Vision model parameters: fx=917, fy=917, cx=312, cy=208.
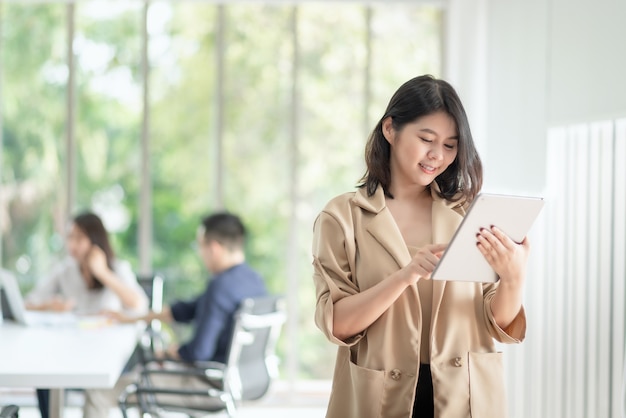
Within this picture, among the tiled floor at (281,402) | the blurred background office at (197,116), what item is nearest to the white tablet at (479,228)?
the blurred background office at (197,116)

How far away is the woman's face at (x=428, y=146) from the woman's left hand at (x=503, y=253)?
0.61 ft

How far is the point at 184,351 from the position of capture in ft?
13.7

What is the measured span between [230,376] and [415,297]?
7.52ft

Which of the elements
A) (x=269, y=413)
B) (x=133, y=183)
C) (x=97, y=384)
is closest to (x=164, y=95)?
(x=133, y=183)

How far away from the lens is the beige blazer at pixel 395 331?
187 cm

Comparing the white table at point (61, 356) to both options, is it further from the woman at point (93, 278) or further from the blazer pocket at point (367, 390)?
the blazer pocket at point (367, 390)

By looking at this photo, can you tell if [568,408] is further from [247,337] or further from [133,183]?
[133,183]

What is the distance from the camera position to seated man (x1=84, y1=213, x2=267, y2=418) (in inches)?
163

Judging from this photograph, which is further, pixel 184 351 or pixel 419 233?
pixel 184 351

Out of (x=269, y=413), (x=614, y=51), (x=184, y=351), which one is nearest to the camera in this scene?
(x=614, y=51)

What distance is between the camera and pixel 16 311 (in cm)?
438

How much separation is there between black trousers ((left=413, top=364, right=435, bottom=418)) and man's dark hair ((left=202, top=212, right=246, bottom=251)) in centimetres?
254

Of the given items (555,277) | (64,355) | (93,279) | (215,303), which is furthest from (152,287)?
(555,277)

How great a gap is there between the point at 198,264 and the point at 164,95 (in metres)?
→ 1.12
